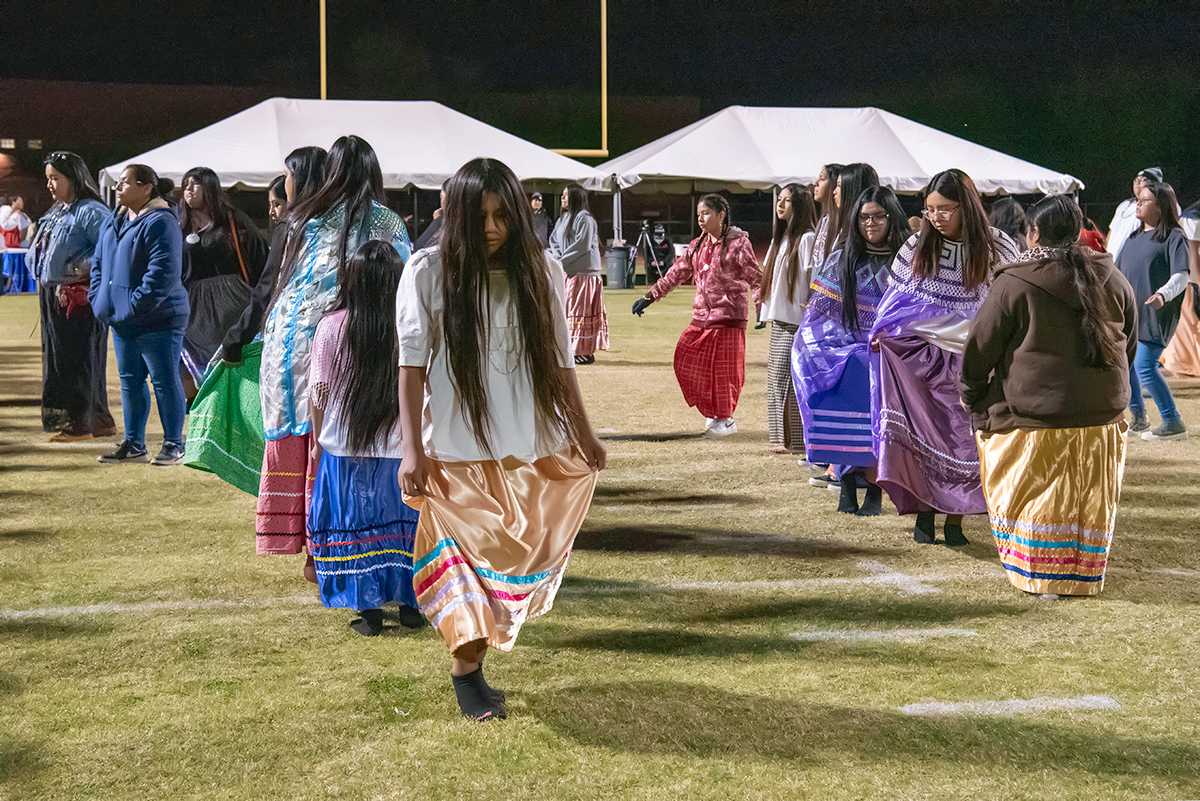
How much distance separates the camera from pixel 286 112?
19469 millimetres

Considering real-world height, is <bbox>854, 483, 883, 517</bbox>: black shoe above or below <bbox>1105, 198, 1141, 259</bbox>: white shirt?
below

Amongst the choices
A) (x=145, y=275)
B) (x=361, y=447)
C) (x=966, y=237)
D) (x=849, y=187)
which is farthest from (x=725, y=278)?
(x=361, y=447)

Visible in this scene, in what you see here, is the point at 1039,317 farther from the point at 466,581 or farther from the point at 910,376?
the point at 466,581

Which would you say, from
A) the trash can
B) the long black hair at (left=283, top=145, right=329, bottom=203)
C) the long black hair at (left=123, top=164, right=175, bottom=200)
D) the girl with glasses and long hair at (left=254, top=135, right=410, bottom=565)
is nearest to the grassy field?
the girl with glasses and long hair at (left=254, top=135, right=410, bottom=565)

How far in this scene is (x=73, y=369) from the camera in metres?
8.16

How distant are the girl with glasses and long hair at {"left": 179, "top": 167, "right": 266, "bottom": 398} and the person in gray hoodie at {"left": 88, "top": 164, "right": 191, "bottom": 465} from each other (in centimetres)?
13

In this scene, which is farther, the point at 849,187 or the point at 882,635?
the point at 849,187

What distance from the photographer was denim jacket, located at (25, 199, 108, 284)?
766 cm

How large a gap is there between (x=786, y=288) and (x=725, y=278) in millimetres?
969

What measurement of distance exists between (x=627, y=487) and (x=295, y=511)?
2653 millimetres

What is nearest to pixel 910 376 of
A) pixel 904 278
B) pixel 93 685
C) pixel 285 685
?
pixel 904 278

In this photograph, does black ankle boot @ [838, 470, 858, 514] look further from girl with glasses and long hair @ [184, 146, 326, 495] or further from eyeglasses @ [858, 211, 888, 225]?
girl with glasses and long hair @ [184, 146, 326, 495]

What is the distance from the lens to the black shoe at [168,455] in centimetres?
744

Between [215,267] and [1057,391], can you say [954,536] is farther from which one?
[215,267]
